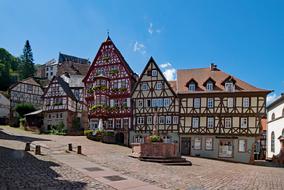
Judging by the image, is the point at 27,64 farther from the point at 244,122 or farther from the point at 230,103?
the point at 244,122

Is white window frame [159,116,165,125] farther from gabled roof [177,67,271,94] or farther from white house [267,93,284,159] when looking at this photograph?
white house [267,93,284,159]

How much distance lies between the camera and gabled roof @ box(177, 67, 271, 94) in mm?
31922

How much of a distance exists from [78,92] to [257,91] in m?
27.9

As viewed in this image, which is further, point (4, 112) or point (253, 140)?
point (4, 112)

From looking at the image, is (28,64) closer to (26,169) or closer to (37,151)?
(37,151)

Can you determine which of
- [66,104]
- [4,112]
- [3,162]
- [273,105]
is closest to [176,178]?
[3,162]

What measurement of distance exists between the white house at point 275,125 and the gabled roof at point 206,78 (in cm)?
535

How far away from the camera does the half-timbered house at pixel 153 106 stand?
33969mm

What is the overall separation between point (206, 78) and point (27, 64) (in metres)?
67.3

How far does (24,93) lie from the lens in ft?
189

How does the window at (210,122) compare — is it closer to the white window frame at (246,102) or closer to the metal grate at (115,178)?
the white window frame at (246,102)

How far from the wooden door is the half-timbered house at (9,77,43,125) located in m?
36.3

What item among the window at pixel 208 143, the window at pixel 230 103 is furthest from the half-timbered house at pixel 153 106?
the window at pixel 230 103

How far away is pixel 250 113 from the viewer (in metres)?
31.0
